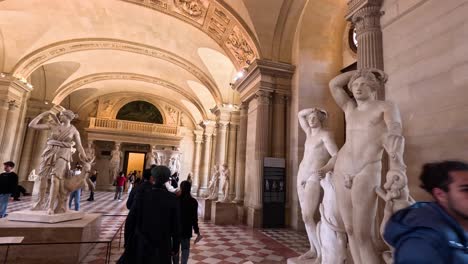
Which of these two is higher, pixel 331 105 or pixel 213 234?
pixel 331 105

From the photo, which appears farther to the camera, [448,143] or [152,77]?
[152,77]

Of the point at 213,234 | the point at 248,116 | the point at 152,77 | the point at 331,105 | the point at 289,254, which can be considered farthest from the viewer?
the point at 152,77

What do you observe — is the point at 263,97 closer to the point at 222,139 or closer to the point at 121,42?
the point at 222,139

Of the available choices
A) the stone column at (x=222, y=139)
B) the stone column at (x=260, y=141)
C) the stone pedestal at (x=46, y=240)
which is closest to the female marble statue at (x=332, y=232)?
the stone pedestal at (x=46, y=240)

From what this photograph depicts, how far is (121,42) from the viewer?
11445mm

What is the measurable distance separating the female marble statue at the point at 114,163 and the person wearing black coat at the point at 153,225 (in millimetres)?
18254

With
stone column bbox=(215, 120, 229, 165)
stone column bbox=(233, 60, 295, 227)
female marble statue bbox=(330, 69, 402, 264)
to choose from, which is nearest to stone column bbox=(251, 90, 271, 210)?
stone column bbox=(233, 60, 295, 227)

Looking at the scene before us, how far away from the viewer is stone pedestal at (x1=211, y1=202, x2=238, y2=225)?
7242 mm

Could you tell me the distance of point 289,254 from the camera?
14.5ft

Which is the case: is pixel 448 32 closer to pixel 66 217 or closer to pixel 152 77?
pixel 66 217

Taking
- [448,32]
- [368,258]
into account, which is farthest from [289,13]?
[368,258]

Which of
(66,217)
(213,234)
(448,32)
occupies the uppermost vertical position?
(448,32)

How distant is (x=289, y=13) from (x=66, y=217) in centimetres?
764

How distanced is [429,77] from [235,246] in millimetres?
4154
